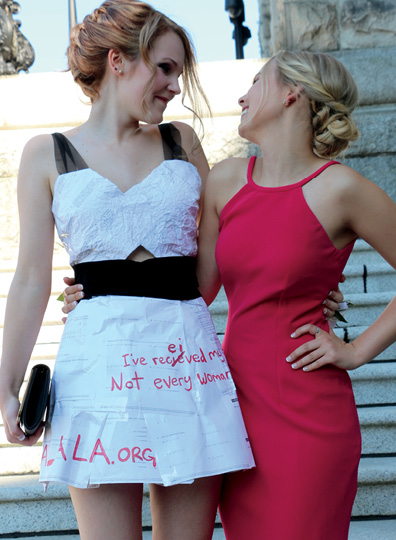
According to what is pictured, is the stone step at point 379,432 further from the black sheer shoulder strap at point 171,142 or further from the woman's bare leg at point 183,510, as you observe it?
the black sheer shoulder strap at point 171,142

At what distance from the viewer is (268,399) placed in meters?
1.88

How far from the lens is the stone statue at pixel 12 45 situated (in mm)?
6555

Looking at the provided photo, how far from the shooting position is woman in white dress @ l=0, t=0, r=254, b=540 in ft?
5.37

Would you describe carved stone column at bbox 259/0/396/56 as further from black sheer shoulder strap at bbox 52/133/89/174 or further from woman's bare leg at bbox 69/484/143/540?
woman's bare leg at bbox 69/484/143/540

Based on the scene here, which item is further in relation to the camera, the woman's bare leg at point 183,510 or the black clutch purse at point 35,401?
the woman's bare leg at point 183,510

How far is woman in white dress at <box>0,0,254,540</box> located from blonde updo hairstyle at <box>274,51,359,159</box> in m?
0.34

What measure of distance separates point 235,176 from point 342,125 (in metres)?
0.33

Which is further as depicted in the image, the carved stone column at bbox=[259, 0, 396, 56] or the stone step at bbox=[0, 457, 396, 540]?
the carved stone column at bbox=[259, 0, 396, 56]

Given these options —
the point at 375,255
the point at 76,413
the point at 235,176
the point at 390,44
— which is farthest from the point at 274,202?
the point at 390,44

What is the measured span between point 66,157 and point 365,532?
204 centimetres

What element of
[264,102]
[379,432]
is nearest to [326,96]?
[264,102]

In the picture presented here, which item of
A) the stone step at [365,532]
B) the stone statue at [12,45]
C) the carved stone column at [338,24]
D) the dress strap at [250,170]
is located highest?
the dress strap at [250,170]

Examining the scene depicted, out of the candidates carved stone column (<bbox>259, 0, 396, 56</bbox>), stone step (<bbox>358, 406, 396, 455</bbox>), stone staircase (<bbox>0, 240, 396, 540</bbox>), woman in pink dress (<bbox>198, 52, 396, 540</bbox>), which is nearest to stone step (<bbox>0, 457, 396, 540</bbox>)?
stone staircase (<bbox>0, 240, 396, 540</bbox>)

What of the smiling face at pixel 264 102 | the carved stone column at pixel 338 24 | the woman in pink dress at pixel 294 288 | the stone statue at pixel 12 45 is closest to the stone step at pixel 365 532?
the woman in pink dress at pixel 294 288
